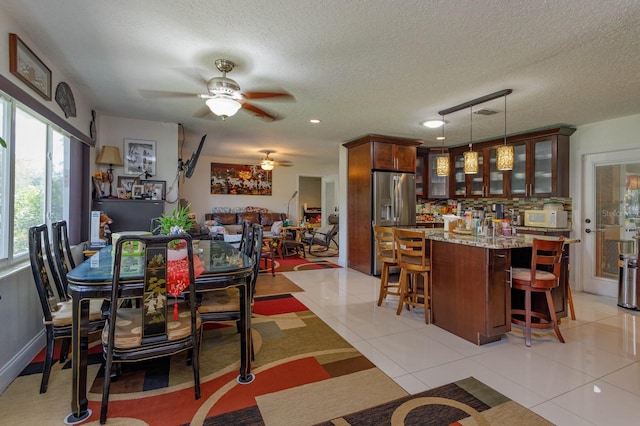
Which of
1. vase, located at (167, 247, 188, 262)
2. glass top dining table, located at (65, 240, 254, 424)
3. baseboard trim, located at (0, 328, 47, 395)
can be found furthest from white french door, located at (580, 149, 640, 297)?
baseboard trim, located at (0, 328, 47, 395)

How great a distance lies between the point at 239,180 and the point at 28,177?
6.30 metres

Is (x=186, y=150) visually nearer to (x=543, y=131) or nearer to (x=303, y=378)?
(x=303, y=378)

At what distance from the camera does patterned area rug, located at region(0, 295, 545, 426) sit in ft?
6.03

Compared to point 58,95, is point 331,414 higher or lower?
lower

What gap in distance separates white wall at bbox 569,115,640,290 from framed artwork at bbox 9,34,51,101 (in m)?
6.38

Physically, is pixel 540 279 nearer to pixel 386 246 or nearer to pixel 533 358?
pixel 533 358

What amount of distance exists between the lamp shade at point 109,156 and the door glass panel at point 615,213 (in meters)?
6.71

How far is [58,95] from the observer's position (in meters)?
2.97

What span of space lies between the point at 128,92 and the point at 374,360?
369 cm

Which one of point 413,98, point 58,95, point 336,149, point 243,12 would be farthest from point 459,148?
point 58,95

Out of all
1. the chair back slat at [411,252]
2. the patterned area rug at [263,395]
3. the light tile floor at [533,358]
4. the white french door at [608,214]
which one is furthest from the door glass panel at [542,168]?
the patterned area rug at [263,395]

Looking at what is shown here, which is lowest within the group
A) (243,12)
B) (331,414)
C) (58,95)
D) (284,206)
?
(331,414)

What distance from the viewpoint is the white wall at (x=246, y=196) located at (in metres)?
8.45

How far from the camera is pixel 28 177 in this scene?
2738 mm
